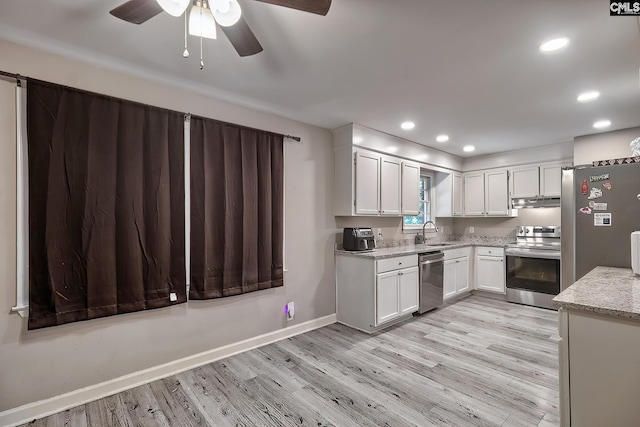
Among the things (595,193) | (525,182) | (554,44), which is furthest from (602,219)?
(525,182)

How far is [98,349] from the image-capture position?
7.33ft

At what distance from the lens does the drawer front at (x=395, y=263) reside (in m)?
3.45

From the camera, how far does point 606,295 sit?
62.1 inches

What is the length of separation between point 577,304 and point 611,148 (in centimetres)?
378

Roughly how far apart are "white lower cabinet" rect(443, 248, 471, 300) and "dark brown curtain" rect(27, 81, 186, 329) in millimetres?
3708

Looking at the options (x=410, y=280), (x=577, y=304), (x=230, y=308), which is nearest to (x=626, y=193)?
(x=577, y=304)

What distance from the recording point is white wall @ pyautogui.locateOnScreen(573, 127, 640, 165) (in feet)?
12.3

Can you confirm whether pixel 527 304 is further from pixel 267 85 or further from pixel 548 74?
pixel 267 85

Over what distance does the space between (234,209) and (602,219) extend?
3184 mm

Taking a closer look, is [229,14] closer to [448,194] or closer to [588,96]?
[588,96]

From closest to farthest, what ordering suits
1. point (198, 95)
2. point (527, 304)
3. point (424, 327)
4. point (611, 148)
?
1. point (198, 95)
2. point (424, 327)
3. point (611, 148)
4. point (527, 304)

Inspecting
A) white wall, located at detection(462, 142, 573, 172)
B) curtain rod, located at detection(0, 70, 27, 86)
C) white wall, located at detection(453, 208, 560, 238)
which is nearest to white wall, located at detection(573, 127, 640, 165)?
white wall, located at detection(462, 142, 573, 172)

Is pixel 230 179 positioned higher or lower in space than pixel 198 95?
lower

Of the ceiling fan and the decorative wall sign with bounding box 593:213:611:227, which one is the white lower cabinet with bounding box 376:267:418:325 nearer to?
the decorative wall sign with bounding box 593:213:611:227
